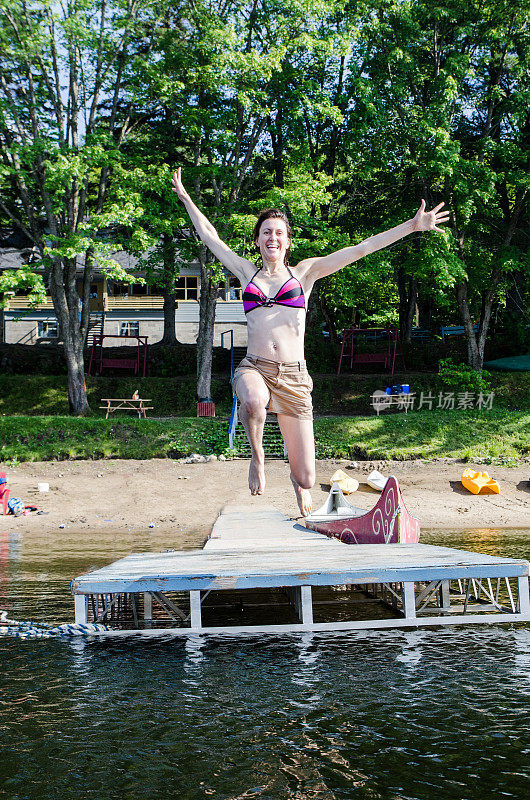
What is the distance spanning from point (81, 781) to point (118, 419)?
21133mm

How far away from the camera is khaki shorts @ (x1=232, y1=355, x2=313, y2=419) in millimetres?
7625

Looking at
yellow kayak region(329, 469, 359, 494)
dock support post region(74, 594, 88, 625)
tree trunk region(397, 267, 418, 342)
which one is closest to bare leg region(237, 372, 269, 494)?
dock support post region(74, 594, 88, 625)

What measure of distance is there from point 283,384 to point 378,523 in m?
3.69

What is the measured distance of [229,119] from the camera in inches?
1035

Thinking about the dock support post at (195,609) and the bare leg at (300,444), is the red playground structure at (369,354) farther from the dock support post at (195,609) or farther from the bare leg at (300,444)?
the dock support post at (195,609)

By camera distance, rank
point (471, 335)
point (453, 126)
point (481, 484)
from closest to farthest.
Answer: point (481, 484) → point (453, 126) → point (471, 335)

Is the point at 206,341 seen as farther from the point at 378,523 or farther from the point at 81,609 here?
the point at 81,609

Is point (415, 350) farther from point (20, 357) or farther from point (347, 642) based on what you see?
point (347, 642)

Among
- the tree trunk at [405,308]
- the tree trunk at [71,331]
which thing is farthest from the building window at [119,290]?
the tree trunk at [71,331]

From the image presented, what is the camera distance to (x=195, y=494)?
68.0ft

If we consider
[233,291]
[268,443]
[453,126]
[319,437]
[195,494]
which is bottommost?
[195,494]

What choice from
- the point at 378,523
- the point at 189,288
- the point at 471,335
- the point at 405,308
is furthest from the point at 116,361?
the point at 378,523

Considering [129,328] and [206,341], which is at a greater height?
[129,328]

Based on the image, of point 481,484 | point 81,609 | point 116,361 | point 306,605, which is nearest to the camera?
point 81,609
